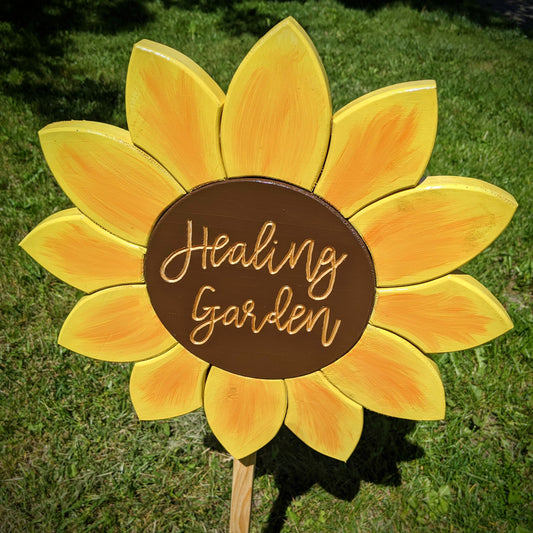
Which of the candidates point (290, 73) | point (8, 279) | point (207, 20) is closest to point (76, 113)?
point (8, 279)

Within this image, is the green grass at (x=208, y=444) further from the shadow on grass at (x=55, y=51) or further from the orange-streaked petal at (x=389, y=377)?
the orange-streaked petal at (x=389, y=377)

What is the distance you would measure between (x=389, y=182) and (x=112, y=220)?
616 mm

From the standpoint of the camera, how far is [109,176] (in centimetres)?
113

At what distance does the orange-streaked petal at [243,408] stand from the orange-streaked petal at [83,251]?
35 centimetres

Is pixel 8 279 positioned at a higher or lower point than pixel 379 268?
lower

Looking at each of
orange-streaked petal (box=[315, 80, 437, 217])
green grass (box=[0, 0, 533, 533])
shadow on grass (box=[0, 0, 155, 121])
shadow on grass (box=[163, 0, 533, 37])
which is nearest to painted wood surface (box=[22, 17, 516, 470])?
orange-streaked petal (box=[315, 80, 437, 217])

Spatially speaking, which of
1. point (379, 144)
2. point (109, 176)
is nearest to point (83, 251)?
point (109, 176)

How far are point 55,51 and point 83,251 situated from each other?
4480mm

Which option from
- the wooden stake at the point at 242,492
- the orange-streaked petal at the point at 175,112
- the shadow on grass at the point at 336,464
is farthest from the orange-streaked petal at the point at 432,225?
the shadow on grass at the point at 336,464

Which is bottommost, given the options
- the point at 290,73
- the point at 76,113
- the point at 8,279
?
the point at 8,279

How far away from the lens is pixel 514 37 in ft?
Answer: 21.5

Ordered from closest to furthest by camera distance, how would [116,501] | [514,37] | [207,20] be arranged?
[116,501]
[207,20]
[514,37]

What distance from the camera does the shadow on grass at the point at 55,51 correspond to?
4.13 metres

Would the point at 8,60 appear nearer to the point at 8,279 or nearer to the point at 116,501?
the point at 8,279
